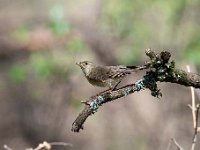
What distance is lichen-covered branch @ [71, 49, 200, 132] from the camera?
2.02 metres

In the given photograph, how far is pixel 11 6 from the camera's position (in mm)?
10312

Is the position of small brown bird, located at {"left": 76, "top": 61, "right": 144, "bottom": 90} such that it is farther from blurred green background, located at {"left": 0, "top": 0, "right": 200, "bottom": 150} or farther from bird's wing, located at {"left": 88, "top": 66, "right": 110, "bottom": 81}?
blurred green background, located at {"left": 0, "top": 0, "right": 200, "bottom": 150}

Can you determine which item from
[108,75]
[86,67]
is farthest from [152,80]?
[86,67]

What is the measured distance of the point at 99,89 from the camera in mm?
6805

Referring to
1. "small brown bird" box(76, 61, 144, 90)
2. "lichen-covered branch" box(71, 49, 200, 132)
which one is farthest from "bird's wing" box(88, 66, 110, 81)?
"lichen-covered branch" box(71, 49, 200, 132)

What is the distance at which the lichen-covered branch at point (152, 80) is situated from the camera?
2.02 m

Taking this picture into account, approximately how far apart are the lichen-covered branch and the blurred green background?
390cm

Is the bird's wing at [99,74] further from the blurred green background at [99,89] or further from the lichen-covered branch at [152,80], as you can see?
the blurred green background at [99,89]

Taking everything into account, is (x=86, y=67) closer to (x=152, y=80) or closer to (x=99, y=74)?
(x=99, y=74)

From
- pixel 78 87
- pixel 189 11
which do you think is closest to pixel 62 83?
pixel 78 87

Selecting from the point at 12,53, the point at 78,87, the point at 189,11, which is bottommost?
the point at 78,87

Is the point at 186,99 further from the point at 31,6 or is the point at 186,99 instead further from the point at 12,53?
the point at 31,6

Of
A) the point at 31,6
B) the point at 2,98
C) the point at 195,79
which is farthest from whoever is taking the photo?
the point at 31,6

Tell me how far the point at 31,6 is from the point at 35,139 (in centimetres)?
360
